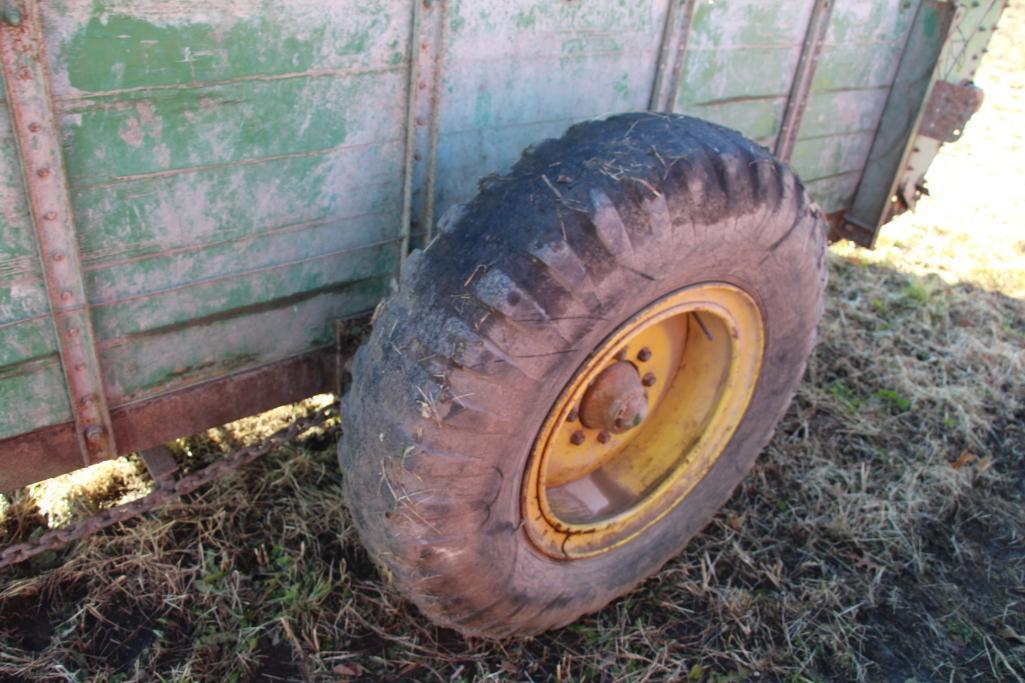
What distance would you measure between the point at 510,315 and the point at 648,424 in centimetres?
110

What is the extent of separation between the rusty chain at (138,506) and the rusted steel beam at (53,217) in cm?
25

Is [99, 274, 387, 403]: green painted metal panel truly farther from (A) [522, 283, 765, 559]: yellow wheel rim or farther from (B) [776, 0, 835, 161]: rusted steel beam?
(B) [776, 0, 835, 161]: rusted steel beam

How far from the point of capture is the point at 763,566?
308 cm

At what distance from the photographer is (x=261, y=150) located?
7.00ft

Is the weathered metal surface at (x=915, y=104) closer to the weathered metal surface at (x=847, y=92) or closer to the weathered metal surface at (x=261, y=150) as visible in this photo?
the weathered metal surface at (x=847, y=92)

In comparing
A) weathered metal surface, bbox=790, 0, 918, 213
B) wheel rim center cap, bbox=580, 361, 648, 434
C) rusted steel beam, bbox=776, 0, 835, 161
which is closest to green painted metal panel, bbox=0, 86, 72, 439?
wheel rim center cap, bbox=580, 361, 648, 434

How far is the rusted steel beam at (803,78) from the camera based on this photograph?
10.7ft

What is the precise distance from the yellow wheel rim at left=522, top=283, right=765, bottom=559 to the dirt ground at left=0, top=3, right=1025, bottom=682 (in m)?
0.33

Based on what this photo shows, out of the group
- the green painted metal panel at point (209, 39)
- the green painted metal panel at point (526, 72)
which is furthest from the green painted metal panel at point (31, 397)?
the green painted metal panel at point (526, 72)

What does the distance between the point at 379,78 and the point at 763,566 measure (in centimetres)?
200

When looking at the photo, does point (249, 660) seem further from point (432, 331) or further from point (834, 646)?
point (834, 646)

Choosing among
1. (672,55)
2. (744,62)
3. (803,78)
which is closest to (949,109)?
(803,78)

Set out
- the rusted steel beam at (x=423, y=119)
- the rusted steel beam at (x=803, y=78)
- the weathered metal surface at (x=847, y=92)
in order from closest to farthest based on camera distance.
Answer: the rusted steel beam at (x=423, y=119) → the rusted steel beam at (x=803, y=78) → the weathered metal surface at (x=847, y=92)

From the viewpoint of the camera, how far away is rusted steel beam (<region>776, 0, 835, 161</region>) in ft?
10.7
